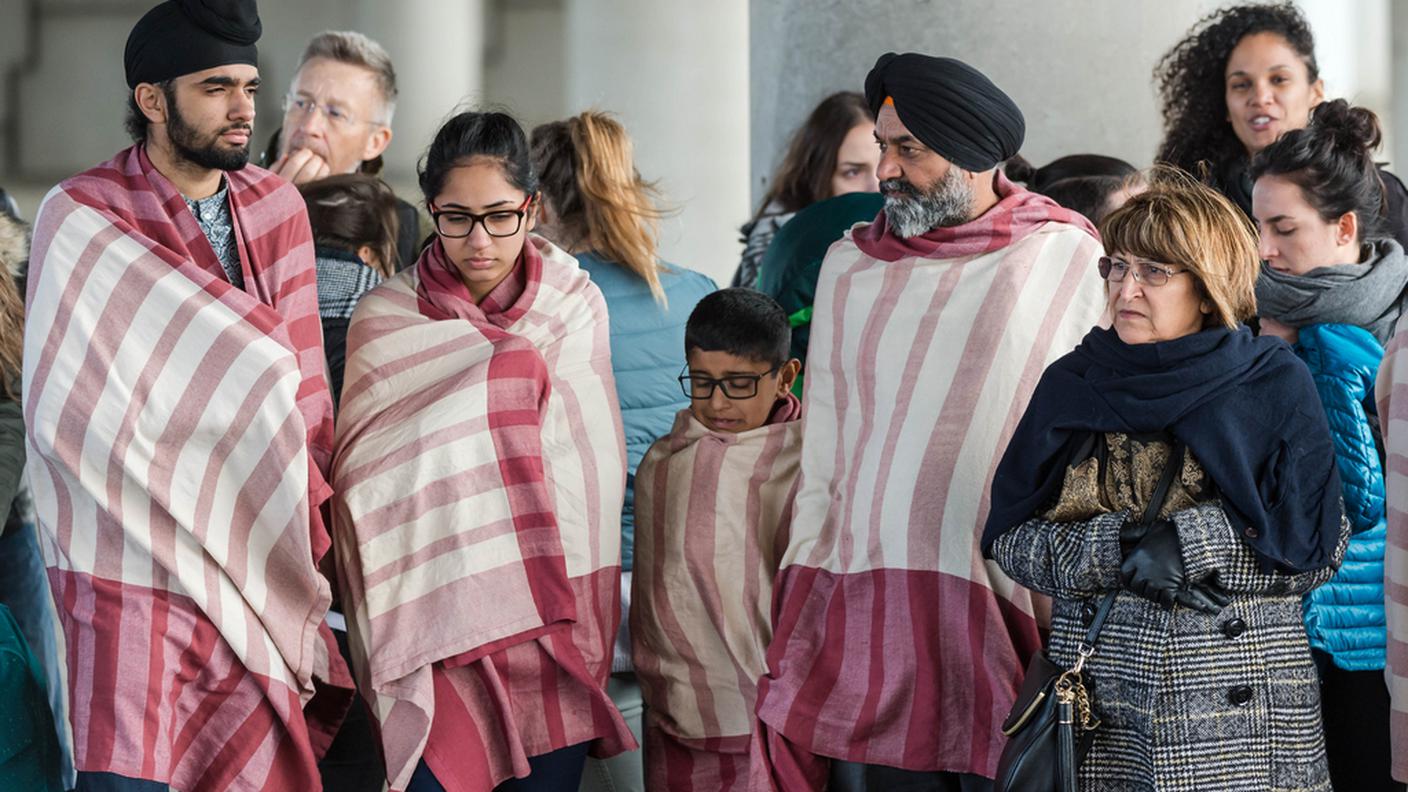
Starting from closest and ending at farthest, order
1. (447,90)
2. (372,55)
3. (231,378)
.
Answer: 1. (231,378)
2. (372,55)
3. (447,90)

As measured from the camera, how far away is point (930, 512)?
10.9 ft

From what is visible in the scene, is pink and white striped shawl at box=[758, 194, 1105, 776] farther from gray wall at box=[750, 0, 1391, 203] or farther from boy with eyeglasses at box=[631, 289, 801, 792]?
gray wall at box=[750, 0, 1391, 203]

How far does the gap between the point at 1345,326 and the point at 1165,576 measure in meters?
0.90

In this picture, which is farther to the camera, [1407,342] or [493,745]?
[493,745]

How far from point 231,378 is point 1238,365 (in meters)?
1.73

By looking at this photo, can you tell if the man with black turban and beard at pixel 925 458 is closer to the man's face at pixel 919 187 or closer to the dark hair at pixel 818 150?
the man's face at pixel 919 187

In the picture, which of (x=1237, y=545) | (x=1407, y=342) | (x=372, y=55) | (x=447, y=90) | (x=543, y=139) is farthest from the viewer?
(x=447, y=90)

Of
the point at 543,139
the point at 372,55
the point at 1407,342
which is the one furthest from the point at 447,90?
the point at 1407,342

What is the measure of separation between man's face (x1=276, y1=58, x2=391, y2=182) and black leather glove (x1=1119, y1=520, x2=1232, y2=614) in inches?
112

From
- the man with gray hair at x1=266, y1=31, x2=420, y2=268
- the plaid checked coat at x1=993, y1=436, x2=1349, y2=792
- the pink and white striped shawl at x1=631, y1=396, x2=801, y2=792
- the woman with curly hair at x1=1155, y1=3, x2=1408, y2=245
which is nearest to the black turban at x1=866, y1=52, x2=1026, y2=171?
the pink and white striped shawl at x1=631, y1=396, x2=801, y2=792

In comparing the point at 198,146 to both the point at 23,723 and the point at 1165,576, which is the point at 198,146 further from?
the point at 1165,576

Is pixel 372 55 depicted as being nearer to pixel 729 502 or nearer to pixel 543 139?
pixel 543 139

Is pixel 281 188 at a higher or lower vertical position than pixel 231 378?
higher

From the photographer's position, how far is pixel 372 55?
5.24m
